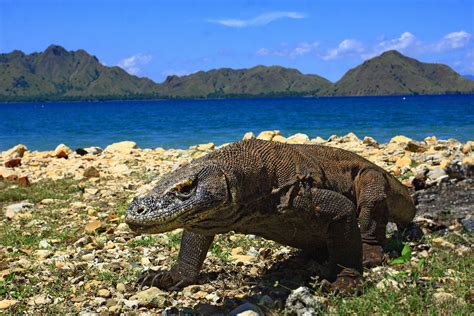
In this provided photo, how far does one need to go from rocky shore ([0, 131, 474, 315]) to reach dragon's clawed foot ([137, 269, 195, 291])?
0.08 meters

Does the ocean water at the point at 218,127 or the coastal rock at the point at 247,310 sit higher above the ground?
the coastal rock at the point at 247,310

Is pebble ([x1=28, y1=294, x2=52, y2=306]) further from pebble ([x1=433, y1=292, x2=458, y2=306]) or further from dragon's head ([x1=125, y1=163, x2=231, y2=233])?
pebble ([x1=433, y1=292, x2=458, y2=306])

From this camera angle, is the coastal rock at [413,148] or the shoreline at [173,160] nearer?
the shoreline at [173,160]

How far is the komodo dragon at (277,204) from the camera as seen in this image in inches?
199

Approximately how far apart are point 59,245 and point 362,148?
10082 millimetres

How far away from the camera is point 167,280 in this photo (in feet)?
21.7

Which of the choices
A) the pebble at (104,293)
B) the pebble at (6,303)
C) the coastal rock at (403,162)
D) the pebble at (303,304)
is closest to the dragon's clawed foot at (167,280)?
the pebble at (104,293)

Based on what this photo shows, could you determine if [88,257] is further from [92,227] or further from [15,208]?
[15,208]

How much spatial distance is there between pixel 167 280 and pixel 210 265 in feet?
2.63

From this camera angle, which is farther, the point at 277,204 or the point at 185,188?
the point at 277,204

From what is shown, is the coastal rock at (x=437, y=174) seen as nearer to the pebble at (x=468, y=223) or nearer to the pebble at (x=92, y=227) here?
the pebble at (x=468, y=223)

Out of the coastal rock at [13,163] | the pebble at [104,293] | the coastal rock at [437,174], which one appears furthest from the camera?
the coastal rock at [13,163]

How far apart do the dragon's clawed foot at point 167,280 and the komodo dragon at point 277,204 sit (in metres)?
0.01

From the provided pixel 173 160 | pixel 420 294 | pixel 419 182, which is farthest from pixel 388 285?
pixel 173 160
